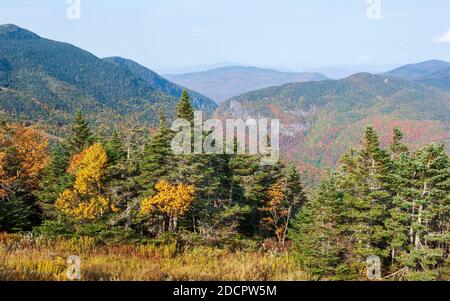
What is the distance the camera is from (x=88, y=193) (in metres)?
33.2

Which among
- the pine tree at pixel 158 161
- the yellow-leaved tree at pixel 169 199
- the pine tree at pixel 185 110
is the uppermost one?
the pine tree at pixel 185 110

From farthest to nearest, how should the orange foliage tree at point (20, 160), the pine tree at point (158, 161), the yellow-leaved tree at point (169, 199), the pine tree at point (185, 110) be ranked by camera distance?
the orange foliage tree at point (20, 160), the pine tree at point (185, 110), the pine tree at point (158, 161), the yellow-leaved tree at point (169, 199)

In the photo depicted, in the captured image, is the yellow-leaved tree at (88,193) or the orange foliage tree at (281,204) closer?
the yellow-leaved tree at (88,193)

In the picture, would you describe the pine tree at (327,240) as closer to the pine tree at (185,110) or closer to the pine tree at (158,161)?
the pine tree at (158,161)

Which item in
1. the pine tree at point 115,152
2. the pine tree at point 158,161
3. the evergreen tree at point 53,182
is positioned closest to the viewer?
the pine tree at point 158,161

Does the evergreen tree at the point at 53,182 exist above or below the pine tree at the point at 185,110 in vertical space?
below

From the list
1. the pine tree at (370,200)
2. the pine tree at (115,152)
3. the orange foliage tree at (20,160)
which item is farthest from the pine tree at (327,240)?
the orange foliage tree at (20,160)

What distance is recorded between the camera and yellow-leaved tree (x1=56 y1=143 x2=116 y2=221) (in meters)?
31.8

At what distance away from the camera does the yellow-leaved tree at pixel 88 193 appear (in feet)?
104

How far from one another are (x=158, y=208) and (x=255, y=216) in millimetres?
12117

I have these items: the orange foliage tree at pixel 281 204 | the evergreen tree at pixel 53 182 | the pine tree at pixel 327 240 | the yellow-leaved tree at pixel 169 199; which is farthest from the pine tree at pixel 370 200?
the evergreen tree at pixel 53 182

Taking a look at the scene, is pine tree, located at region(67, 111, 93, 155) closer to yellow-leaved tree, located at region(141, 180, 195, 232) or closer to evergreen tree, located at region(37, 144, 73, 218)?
evergreen tree, located at region(37, 144, 73, 218)
